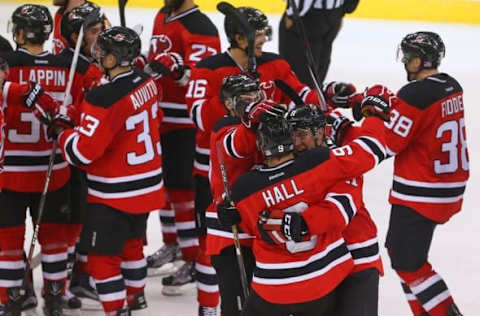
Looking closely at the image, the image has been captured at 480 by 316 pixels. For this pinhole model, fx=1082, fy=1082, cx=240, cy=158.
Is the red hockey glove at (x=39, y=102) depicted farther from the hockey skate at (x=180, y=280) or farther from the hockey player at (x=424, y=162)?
the hockey player at (x=424, y=162)

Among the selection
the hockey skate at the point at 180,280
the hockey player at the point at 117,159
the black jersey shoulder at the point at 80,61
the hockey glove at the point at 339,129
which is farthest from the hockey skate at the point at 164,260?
the hockey glove at the point at 339,129

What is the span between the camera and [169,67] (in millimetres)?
4367

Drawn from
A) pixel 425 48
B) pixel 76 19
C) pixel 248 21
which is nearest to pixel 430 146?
pixel 425 48

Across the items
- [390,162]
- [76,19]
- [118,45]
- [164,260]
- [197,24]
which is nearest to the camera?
[118,45]

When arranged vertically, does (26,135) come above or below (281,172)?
below

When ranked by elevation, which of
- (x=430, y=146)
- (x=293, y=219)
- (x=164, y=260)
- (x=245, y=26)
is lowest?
(x=164, y=260)

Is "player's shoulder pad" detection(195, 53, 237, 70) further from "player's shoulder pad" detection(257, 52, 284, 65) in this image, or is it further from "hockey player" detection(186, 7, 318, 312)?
"player's shoulder pad" detection(257, 52, 284, 65)

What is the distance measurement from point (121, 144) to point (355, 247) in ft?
3.28

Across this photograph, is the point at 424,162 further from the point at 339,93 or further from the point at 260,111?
the point at 260,111

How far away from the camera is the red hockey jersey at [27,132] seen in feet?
13.4

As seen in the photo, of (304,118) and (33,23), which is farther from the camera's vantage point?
(33,23)

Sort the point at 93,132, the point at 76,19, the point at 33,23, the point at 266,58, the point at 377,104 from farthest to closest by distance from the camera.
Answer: the point at 76,19 < the point at 266,58 < the point at 33,23 < the point at 93,132 < the point at 377,104

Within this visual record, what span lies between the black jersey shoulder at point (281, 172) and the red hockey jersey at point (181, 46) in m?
1.59

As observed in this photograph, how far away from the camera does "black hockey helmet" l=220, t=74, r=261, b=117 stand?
3.45 m
